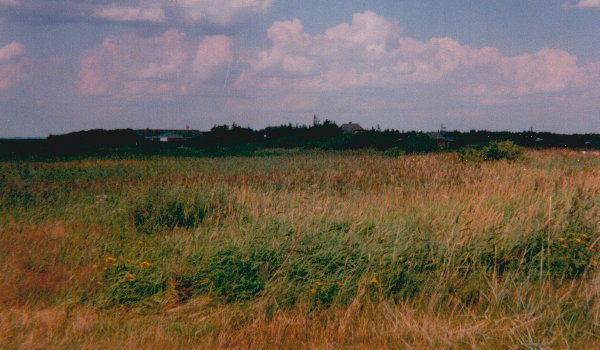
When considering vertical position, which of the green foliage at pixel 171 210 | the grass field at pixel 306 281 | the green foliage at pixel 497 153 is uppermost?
the green foliage at pixel 497 153

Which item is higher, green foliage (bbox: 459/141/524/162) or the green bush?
green foliage (bbox: 459/141/524/162)

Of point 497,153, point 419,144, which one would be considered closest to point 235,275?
point 497,153

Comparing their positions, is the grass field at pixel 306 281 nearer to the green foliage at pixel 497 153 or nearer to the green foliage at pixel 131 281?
the green foliage at pixel 131 281

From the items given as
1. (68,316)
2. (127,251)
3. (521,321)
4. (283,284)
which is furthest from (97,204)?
(521,321)

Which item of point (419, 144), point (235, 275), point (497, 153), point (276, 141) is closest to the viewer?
point (235, 275)

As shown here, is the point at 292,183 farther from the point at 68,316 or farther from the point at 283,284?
the point at 68,316

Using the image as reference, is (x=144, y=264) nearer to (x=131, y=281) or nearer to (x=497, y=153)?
(x=131, y=281)

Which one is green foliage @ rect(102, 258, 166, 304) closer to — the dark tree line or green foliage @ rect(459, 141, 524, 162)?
green foliage @ rect(459, 141, 524, 162)

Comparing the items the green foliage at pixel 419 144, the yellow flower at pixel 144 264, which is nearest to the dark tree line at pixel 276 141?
the green foliage at pixel 419 144

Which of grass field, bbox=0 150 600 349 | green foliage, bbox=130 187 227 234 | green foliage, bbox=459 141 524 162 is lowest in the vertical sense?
grass field, bbox=0 150 600 349

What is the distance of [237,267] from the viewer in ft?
14.9

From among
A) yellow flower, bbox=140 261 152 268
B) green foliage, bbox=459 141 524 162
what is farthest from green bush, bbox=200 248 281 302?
green foliage, bbox=459 141 524 162

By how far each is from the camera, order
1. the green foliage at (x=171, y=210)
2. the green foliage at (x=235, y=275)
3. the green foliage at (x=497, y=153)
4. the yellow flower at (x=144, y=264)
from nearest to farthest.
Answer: the green foliage at (x=235, y=275) → the yellow flower at (x=144, y=264) → the green foliage at (x=171, y=210) → the green foliage at (x=497, y=153)

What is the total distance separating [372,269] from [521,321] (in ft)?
5.09
